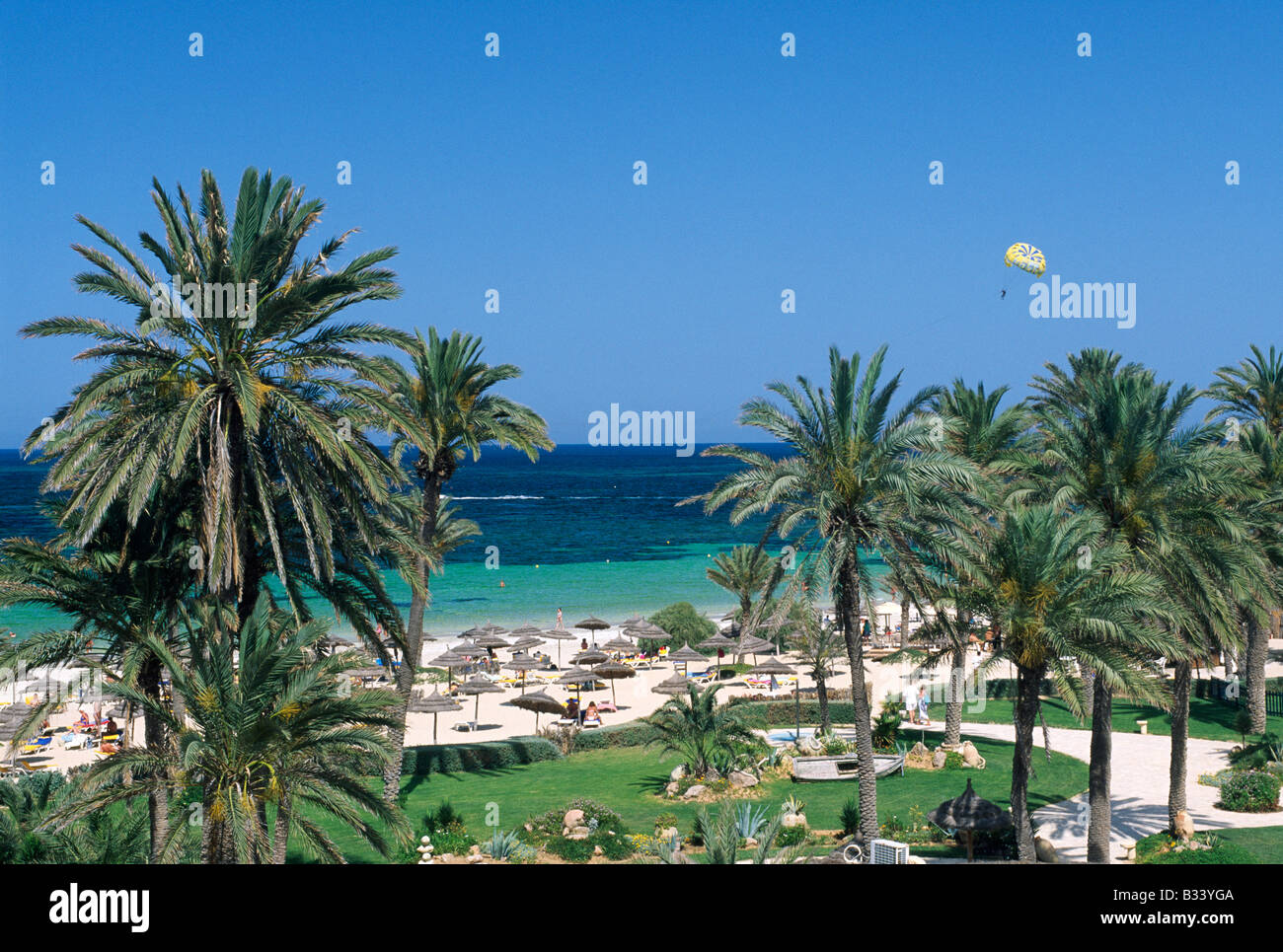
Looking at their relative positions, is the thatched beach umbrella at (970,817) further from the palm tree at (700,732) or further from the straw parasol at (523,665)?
the straw parasol at (523,665)

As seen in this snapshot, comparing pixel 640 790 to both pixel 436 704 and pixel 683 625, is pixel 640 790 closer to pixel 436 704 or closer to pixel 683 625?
pixel 436 704

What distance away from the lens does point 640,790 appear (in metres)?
28.5

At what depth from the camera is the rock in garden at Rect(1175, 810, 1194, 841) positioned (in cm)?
2166

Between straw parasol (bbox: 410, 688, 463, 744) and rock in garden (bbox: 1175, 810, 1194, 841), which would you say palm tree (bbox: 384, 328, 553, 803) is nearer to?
straw parasol (bbox: 410, 688, 463, 744)

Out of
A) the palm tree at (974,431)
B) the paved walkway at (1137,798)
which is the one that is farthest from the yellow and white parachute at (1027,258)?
the paved walkway at (1137,798)

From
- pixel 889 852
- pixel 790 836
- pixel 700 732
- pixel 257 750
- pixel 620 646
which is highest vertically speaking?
pixel 257 750

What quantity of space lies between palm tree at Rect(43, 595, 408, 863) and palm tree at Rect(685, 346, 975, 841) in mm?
9307

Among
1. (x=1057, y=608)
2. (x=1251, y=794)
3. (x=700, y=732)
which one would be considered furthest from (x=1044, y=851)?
(x=700, y=732)

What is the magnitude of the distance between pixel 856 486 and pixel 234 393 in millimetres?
12410

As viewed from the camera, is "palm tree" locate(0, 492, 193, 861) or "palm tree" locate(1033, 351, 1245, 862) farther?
"palm tree" locate(1033, 351, 1245, 862)

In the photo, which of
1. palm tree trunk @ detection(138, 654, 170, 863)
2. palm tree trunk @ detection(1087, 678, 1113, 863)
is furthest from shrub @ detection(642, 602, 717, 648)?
palm tree trunk @ detection(138, 654, 170, 863)

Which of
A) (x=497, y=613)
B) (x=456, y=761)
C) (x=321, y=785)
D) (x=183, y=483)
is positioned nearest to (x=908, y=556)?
(x=321, y=785)

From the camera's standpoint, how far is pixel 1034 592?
18.8m
